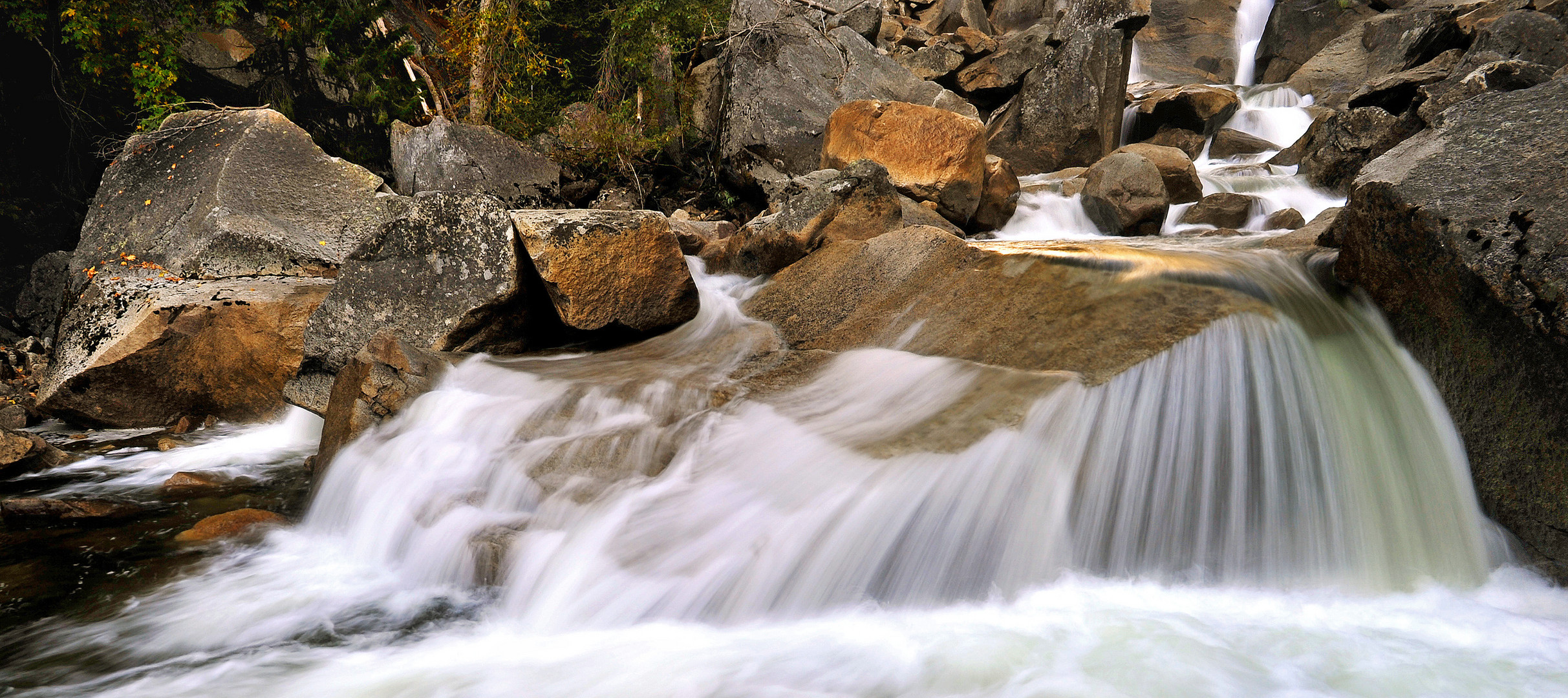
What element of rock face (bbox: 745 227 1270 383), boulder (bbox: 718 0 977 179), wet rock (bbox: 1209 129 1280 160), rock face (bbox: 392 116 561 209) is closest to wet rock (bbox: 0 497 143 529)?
rock face (bbox: 745 227 1270 383)

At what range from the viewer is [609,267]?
472 cm

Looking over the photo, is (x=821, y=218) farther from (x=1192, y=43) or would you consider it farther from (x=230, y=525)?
(x=1192, y=43)

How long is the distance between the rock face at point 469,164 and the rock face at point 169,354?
3957mm

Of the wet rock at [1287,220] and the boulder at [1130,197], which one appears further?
the boulder at [1130,197]

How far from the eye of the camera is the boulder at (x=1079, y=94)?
40.9 feet

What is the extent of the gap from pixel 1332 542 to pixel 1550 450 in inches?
29.1

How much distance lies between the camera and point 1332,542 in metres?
2.75

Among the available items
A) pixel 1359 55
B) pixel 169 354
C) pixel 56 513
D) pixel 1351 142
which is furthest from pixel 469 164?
pixel 1359 55

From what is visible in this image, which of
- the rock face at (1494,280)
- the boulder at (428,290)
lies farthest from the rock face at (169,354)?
the rock face at (1494,280)

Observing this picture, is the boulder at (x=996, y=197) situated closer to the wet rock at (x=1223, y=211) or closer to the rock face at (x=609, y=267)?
the wet rock at (x=1223, y=211)

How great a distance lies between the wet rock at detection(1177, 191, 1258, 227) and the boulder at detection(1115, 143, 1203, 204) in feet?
Result: 2.01

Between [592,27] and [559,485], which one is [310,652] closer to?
[559,485]

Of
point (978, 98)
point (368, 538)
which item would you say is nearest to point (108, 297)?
point (368, 538)

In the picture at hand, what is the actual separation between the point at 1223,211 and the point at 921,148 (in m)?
3.69
